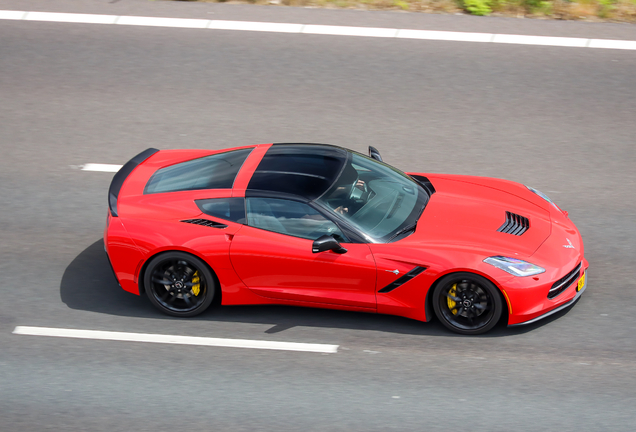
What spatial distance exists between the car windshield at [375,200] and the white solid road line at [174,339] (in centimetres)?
110

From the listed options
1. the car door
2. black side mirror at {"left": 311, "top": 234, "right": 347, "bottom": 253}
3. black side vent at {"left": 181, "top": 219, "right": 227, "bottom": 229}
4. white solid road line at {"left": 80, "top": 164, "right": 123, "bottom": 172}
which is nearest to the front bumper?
the car door

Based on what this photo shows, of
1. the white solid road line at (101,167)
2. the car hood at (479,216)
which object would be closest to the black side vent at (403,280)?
the car hood at (479,216)

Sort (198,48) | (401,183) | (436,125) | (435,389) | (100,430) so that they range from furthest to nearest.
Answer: (198,48) → (436,125) → (401,183) → (435,389) → (100,430)

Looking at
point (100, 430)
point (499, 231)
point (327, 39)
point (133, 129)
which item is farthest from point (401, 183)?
point (327, 39)

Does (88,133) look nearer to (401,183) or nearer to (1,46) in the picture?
(1,46)

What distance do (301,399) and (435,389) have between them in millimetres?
1075

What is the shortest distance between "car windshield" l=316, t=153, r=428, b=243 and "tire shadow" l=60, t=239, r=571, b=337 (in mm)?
827

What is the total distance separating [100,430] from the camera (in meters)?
5.87

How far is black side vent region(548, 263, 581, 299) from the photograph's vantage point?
682 centimetres

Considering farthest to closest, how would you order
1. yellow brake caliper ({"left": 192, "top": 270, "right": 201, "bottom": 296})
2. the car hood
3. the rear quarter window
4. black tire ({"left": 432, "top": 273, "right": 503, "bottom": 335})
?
the rear quarter window, yellow brake caliper ({"left": 192, "top": 270, "right": 201, "bottom": 296}), the car hood, black tire ({"left": 432, "top": 273, "right": 503, "bottom": 335})

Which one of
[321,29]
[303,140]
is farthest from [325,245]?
[321,29]

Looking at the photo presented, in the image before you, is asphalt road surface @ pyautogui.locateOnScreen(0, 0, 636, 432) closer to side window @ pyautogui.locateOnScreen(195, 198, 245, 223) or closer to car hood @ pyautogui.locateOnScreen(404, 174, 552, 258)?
car hood @ pyautogui.locateOnScreen(404, 174, 552, 258)


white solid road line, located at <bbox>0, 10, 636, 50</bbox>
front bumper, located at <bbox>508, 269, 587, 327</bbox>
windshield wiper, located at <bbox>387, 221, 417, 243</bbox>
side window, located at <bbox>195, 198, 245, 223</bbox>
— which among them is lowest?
front bumper, located at <bbox>508, 269, 587, 327</bbox>

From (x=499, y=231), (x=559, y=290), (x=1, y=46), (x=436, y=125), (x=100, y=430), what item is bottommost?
(x=100, y=430)
